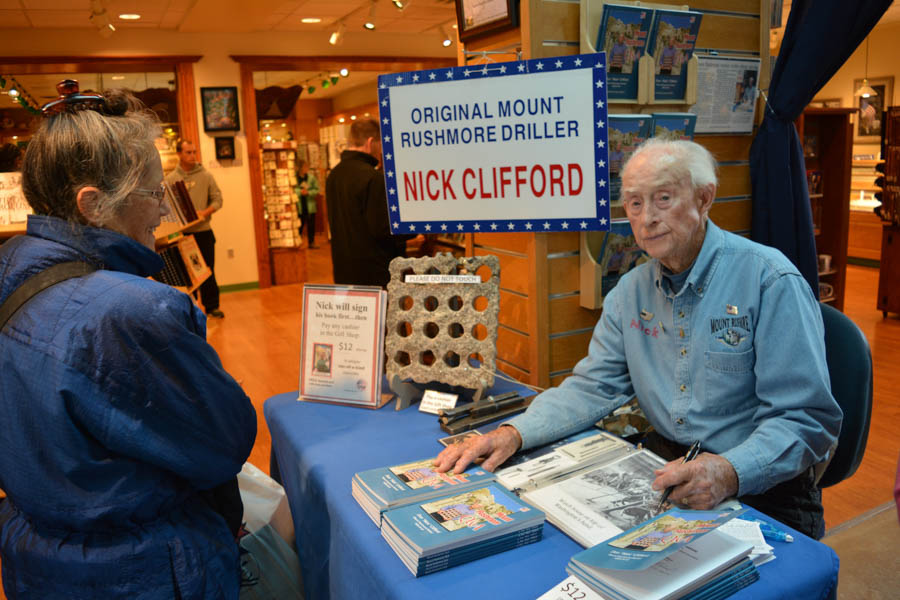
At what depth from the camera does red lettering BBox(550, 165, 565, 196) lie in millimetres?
1998

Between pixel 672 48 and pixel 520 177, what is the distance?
0.77 m

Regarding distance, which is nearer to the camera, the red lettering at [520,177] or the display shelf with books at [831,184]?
the red lettering at [520,177]

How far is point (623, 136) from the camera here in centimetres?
221

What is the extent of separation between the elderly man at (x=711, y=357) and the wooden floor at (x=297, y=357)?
1.65 metres

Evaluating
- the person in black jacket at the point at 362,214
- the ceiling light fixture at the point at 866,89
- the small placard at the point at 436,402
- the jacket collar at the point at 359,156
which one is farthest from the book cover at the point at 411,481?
the ceiling light fixture at the point at 866,89

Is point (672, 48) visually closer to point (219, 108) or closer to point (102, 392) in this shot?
point (102, 392)

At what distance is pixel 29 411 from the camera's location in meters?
1.21

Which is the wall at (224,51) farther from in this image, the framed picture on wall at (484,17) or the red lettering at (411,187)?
the red lettering at (411,187)

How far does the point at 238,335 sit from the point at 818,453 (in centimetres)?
574

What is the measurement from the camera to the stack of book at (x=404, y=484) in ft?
4.52

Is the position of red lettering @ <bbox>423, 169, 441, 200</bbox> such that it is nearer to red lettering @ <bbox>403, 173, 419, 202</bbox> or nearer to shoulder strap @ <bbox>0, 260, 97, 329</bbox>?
red lettering @ <bbox>403, 173, 419, 202</bbox>

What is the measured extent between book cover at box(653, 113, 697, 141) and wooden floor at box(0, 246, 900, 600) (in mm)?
1718

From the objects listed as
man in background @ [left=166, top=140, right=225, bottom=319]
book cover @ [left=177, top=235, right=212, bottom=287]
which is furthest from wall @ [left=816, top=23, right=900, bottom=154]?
book cover @ [left=177, top=235, right=212, bottom=287]

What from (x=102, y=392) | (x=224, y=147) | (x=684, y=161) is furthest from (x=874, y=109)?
(x=102, y=392)
